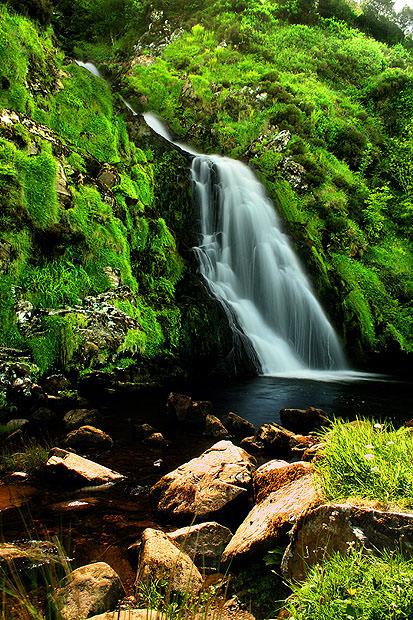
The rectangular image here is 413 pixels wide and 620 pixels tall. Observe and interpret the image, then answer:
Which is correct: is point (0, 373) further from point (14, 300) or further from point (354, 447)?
point (354, 447)

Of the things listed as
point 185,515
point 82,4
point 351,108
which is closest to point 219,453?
point 185,515

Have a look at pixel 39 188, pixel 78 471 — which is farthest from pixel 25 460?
pixel 39 188

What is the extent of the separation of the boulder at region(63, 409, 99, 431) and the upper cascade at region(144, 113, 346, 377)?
6.83 metres

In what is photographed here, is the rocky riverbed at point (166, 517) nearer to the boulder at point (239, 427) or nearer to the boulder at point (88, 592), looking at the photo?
the boulder at point (88, 592)

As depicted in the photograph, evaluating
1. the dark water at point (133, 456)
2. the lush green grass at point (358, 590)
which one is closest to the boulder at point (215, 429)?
the dark water at point (133, 456)

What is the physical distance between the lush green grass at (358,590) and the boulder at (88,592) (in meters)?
1.30

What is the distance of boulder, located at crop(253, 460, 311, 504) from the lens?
4156mm

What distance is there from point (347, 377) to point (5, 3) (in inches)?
666

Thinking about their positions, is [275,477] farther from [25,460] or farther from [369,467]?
[25,460]

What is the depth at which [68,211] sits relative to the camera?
1138 centimetres

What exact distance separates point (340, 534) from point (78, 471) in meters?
3.67

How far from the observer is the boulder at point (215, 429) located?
296 inches

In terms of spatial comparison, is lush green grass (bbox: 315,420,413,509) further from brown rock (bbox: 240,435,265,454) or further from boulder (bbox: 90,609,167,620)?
brown rock (bbox: 240,435,265,454)

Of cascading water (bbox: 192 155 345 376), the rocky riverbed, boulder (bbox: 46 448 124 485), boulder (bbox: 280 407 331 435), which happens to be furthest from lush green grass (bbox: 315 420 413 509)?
cascading water (bbox: 192 155 345 376)
